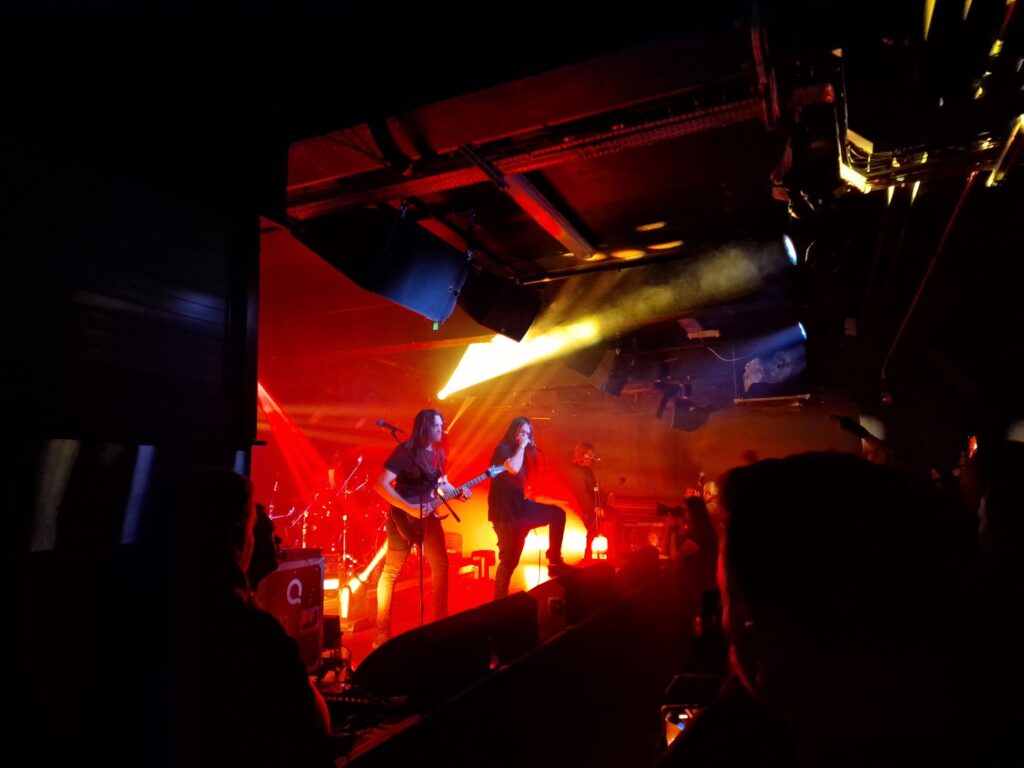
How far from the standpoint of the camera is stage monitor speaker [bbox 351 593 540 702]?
255cm

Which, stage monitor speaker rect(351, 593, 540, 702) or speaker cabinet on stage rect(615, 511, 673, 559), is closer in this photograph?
stage monitor speaker rect(351, 593, 540, 702)

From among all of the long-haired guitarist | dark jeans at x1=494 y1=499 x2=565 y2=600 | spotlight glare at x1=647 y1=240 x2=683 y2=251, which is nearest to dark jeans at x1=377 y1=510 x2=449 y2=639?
the long-haired guitarist

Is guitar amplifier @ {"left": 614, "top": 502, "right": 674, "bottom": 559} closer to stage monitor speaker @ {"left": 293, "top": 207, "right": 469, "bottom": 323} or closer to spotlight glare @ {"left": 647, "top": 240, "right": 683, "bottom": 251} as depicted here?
spotlight glare @ {"left": 647, "top": 240, "right": 683, "bottom": 251}

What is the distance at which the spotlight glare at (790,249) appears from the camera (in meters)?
5.00

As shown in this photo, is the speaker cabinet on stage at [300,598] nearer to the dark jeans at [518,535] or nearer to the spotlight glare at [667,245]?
the dark jeans at [518,535]

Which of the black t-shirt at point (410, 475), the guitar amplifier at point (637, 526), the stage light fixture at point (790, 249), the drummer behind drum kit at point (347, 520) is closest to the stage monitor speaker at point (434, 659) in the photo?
the black t-shirt at point (410, 475)

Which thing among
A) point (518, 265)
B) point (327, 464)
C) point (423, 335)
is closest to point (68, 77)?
point (518, 265)

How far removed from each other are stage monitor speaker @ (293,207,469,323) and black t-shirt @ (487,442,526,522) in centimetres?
A: 215

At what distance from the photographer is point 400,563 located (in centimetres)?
498

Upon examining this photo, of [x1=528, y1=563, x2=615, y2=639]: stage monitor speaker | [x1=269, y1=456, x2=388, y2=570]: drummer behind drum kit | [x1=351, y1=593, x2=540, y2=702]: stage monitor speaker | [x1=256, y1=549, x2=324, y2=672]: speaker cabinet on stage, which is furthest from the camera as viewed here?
[x1=269, y1=456, x2=388, y2=570]: drummer behind drum kit

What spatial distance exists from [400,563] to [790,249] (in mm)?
4338

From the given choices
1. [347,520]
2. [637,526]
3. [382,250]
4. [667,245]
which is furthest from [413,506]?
[637,526]

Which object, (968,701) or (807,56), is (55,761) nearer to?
(968,701)

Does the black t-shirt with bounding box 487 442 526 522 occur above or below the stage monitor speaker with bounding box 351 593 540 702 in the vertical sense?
above
